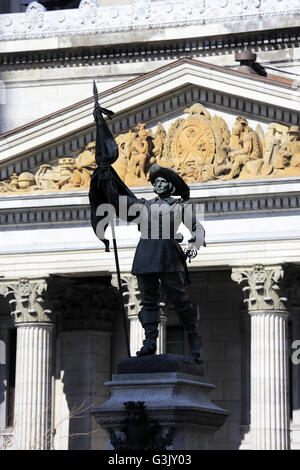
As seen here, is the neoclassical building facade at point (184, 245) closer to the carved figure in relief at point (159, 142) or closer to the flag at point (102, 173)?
the carved figure in relief at point (159, 142)

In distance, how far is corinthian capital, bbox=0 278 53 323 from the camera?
61.1 metres

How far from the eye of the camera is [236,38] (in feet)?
231

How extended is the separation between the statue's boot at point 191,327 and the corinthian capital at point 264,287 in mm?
29320

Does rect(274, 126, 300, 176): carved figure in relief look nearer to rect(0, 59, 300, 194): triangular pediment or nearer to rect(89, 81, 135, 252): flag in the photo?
rect(0, 59, 300, 194): triangular pediment

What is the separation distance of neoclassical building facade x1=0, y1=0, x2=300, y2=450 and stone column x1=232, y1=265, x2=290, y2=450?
43mm

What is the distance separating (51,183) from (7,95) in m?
13.4

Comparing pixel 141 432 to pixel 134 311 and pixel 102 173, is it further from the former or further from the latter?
pixel 134 311

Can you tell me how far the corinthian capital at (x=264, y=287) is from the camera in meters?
57.9

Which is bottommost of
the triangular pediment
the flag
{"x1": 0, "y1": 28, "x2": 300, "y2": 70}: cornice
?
the flag

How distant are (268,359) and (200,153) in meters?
6.82

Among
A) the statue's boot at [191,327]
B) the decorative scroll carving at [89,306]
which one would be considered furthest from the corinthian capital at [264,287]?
the statue's boot at [191,327]

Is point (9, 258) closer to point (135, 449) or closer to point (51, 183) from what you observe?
point (51, 183)

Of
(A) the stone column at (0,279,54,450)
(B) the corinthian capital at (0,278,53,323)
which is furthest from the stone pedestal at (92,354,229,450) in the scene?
(B) the corinthian capital at (0,278,53,323)
